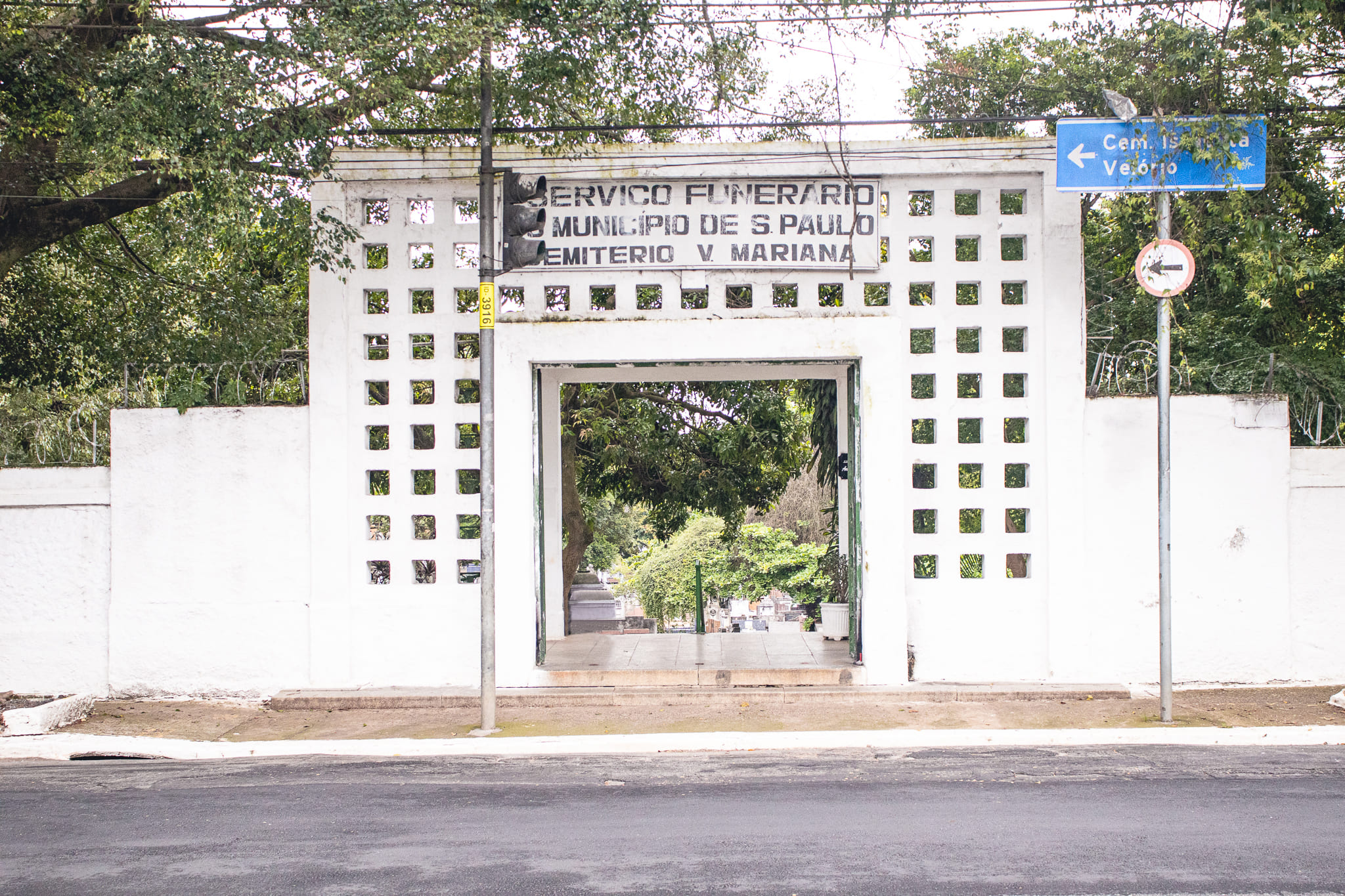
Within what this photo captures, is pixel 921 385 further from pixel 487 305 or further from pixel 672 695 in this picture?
pixel 487 305

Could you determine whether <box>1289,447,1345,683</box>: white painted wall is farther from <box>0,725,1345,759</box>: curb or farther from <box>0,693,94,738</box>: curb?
<box>0,693,94,738</box>: curb

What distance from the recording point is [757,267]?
9367 millimetres

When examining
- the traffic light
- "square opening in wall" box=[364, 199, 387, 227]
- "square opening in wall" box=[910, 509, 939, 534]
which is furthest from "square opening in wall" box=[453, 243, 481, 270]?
"square opening in wall" box=[910, 509, 939, 534]

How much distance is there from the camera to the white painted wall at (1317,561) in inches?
363

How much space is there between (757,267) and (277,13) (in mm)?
4665

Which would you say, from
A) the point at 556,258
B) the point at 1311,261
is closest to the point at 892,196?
the point at 556,258

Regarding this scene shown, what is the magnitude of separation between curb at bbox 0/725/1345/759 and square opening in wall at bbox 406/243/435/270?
430 centimetres

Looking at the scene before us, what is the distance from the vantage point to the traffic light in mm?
8156

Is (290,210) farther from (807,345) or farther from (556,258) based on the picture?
(807,345)

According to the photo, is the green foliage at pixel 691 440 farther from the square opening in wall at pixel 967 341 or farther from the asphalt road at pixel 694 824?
the asphalt road at pixel 694 824

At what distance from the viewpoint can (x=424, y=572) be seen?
1012 centimetres

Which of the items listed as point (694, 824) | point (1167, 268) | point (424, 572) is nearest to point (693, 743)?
point (694, 824)

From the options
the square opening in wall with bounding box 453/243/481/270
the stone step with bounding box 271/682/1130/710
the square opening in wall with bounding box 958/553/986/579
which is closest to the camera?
the stone step with bounding box 271/682/1130/710

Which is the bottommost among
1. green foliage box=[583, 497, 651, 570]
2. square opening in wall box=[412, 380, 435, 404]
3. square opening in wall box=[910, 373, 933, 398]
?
green foliage box=[583, 497, 651, 570]
